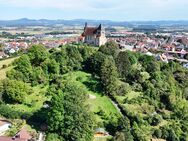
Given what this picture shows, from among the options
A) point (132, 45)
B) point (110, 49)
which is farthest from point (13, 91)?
point (132, 45)

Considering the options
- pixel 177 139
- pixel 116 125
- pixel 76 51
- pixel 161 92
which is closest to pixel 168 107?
pixel 161 92

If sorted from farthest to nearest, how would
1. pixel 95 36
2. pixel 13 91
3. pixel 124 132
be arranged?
pixel 95 36 < pixel 13 91 < pixel 124 132

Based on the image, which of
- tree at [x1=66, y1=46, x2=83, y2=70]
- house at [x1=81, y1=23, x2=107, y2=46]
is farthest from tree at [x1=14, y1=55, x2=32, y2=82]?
house at [x1=81, y1=23, x2=107, y2=46]

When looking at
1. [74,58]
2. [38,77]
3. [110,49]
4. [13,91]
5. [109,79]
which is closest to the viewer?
[13,91]

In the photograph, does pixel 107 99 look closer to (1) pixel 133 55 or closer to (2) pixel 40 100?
(2) pixel 40 100

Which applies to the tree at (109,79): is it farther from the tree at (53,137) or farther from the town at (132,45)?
the town at (132,45)

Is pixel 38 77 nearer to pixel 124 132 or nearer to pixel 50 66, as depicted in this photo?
pixel 50 66

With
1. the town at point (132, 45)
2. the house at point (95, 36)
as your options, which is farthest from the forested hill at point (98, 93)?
the town at point (132, 45)
